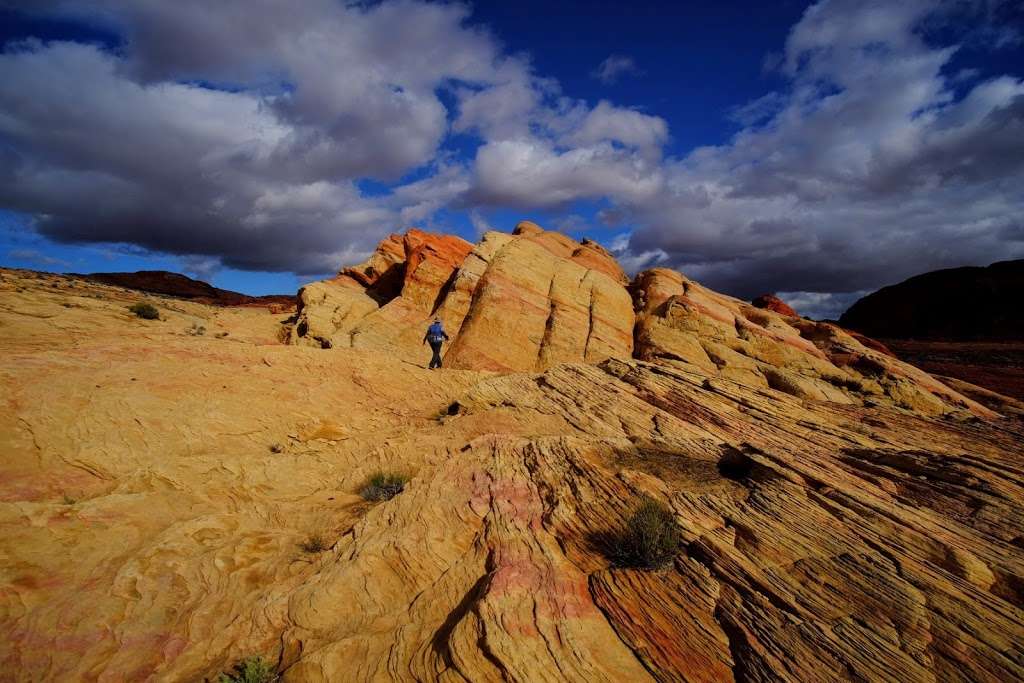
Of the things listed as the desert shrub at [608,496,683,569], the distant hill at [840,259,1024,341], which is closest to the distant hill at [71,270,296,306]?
the desert shrub at [608,496,683,569]

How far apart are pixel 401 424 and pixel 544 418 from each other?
5101mm

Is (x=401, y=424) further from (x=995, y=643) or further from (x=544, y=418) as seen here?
(x=995, y=643)

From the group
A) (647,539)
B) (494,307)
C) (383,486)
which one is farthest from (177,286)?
(647,539)

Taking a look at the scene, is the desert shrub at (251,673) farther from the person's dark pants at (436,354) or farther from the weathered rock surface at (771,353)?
the weathered rock surface at (771,353)

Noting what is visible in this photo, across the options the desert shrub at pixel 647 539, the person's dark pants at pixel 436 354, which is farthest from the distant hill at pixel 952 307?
the desert shrub at pixel 647 539

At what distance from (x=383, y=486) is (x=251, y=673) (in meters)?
5.74

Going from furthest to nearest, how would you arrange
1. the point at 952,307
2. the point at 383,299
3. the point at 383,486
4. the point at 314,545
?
the point at 952,307 → the point at 383,299 → the point at 383,486 → the point at 314,545

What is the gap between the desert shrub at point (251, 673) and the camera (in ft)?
22.1

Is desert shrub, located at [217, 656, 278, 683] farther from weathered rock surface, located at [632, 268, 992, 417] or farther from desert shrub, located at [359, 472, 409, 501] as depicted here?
weathered rock surface, located at [632, 268, 992, 417]

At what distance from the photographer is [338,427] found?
50.7 ft

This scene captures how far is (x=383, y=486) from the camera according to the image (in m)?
12.4

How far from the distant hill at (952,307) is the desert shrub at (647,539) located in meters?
120

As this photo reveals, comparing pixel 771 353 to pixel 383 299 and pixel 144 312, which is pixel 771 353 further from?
pixel 144 312

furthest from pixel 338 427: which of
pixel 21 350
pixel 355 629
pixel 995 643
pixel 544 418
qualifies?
pixel 995 643
